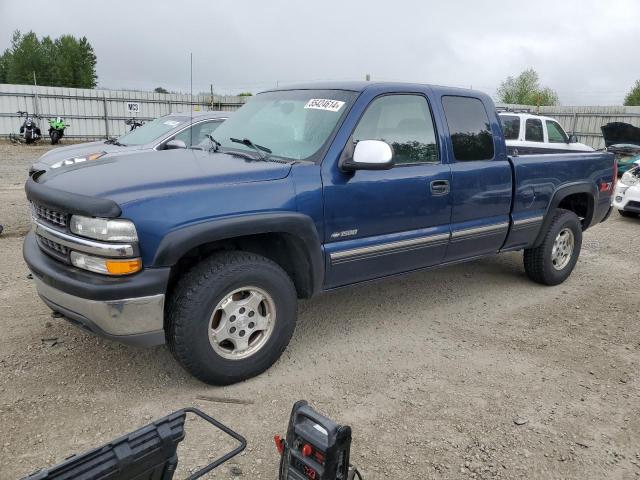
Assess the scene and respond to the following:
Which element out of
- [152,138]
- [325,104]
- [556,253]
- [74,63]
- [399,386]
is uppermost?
[74,63]

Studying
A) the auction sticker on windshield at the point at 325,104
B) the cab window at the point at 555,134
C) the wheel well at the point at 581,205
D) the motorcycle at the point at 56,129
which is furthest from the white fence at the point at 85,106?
the auction sticker on windshield at the point at 325,104

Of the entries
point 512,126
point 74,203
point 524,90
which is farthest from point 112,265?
point 524,90

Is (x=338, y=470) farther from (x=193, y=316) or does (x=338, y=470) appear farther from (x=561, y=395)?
(x=561, y=395)

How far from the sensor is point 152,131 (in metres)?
8.03

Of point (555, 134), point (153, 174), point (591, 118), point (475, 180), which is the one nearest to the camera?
point (153, 174)

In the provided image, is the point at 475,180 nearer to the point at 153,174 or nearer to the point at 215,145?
the point at 215,145

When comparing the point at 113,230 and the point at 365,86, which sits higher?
the point at 365,86

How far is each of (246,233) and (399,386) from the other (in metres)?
1.40

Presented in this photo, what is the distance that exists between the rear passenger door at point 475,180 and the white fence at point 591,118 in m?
18.7

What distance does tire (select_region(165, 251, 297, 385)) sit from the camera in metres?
2.93

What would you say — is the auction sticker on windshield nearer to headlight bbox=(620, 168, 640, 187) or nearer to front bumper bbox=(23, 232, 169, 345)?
front bumper bbox=(23, 232, 169, 345)

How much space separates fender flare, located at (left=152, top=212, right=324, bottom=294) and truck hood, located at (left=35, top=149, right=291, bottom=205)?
236 mm

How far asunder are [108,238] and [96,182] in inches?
16.4

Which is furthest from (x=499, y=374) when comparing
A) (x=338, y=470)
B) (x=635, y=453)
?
(x=338, y=470)
